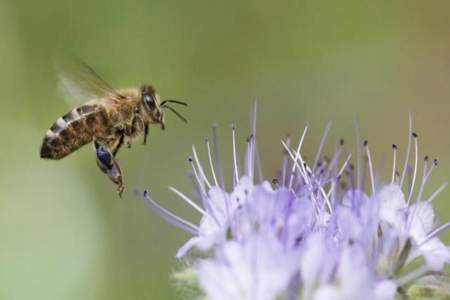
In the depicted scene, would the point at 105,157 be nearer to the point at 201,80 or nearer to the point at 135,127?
the point at 135,127

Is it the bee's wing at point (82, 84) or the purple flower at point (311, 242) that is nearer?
the purple flower at point (311, 242)

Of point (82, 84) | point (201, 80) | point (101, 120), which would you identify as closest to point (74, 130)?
point (101, 120)

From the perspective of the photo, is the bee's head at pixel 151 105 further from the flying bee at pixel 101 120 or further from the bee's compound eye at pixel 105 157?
the bee's compound eye at pixel 105 157

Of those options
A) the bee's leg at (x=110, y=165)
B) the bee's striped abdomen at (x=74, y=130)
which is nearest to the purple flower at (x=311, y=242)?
the bee's leg at (x=110, y=165)

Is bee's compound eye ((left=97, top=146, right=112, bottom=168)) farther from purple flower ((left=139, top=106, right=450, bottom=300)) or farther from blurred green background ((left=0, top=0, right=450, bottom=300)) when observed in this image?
blurred green background ((left=0, top=0, right=450, bottom=300))

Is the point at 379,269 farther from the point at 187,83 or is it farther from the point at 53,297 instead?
the point at 187,83

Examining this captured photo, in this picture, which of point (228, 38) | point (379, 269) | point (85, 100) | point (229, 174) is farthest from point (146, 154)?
point (379, 269)
